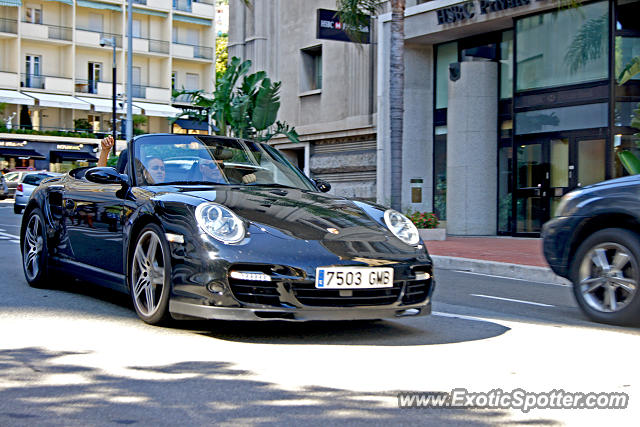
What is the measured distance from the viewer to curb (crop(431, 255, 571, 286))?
11.0m

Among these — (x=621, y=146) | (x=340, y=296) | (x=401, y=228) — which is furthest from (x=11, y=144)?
(x=340, y=296)

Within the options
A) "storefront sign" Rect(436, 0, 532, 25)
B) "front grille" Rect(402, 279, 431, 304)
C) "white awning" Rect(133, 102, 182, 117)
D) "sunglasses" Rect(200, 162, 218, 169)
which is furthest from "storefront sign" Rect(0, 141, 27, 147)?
"front grille" Rect(402, 279, 431, 304)

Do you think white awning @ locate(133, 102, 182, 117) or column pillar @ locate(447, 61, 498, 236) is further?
white awning @ locate(133, 102, 182, 117)

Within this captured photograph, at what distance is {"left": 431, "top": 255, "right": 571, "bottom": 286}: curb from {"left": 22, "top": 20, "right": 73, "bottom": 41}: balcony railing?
155 feet

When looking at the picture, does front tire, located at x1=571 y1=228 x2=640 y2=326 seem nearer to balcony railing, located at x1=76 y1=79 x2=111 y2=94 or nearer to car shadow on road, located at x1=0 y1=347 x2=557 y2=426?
car shadow on road, located at x1=0 y1=347 x2=557 y2=426

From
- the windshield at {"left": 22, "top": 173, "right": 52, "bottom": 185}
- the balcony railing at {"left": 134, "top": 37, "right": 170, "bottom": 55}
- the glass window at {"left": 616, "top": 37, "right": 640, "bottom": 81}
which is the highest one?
the balcony railing at {"left": 134, "top": 37, "right": 170, "bottom": 55}

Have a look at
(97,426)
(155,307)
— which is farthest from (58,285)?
A: (97,426)

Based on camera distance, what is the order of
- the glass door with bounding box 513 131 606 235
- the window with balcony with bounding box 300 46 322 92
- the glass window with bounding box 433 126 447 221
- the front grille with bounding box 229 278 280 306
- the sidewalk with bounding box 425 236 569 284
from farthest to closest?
1. the window with balcony with bounding box 300 46 322 92
2. the glass window with bounding box 433 126 447 221
3. the glass door with bounding box 513 131 606 235
4. the sidewalk with bounding box 425 236 569 284
5. the front grille with bounding box 229 278 280 306

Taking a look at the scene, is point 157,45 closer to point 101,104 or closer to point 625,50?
point 101,104

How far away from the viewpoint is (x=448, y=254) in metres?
13.9

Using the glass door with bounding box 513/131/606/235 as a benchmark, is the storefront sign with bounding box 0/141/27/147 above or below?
above

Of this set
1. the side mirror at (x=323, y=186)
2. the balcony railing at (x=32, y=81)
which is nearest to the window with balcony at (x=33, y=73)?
the balcony railing at (x=32, y=81)

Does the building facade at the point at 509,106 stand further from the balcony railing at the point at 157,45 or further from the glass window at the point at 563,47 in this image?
the balcony railing at the point at 157,45

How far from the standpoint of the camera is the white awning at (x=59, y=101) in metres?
53.2
